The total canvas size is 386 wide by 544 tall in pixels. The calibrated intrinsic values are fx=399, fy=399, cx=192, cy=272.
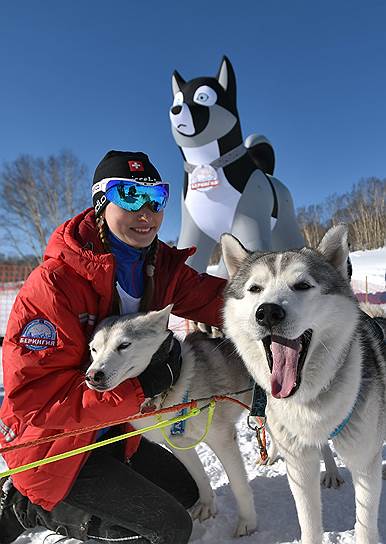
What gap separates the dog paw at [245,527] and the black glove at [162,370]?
72 cm

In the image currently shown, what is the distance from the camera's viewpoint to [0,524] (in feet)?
5.83

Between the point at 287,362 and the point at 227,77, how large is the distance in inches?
143

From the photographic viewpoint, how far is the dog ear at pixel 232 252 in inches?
68.7

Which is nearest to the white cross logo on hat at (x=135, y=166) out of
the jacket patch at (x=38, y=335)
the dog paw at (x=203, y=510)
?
the jacket patch at (x=38, y=335)

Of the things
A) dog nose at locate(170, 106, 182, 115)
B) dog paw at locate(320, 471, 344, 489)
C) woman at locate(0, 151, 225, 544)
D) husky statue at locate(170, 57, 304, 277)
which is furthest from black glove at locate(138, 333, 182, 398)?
dog nose at locate(170, 106, 182, 115)

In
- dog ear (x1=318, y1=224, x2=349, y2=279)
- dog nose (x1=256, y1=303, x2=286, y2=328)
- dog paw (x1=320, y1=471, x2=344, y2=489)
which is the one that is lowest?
dog paw (x1=320, y1=471, x2=344, y2=489)

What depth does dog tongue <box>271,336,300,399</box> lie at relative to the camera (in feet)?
4.34

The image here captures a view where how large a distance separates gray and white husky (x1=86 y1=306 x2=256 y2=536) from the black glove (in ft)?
0.12

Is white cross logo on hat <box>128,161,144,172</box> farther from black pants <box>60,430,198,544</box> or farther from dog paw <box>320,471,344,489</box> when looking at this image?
dog paw <box>320,471,344,489</box>

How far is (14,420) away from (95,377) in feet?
1.27

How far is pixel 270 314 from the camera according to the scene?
47.8 inches

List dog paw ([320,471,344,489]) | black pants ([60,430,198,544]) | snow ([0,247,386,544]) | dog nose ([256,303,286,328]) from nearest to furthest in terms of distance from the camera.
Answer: dog nose ([256,303,286,328]) → black pants ([60,430,198,544]) → snow ([0,247,386,544]) → dog paw ([320,471,344,489])

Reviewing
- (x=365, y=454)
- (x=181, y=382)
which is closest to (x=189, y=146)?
(x=181, y=382)

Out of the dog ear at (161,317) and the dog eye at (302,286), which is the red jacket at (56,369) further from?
the dog eye at (302,286)
